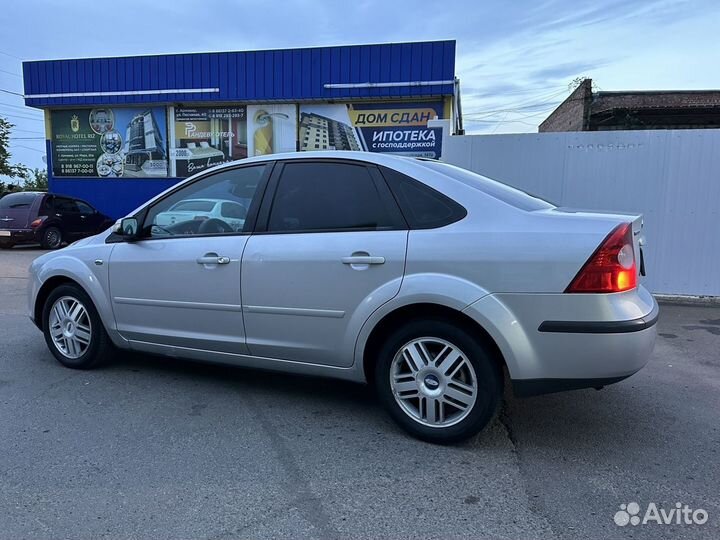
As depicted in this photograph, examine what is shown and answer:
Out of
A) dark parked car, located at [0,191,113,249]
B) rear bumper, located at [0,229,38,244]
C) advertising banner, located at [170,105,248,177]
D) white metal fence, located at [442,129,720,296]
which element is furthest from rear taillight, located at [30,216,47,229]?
white metal fence, located at [442,129,720,296]

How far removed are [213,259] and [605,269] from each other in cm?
246

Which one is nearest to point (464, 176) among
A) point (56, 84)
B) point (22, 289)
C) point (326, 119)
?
point (22, 289)

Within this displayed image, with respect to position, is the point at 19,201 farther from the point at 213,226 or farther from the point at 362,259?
the point at 362,259

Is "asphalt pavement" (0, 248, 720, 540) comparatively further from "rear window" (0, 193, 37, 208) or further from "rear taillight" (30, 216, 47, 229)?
"rear window" (0, 193, 37, 208)

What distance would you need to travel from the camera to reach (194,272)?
12.6 feet

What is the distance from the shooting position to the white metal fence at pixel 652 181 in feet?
24.1

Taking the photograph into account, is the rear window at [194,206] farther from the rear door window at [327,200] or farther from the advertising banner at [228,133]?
the advertising banner at [228,133]

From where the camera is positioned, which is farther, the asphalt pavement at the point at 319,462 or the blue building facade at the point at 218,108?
the blue building facade at the point at 218,108

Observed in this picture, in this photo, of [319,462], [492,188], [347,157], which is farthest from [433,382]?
[347,157]

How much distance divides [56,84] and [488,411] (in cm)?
1881

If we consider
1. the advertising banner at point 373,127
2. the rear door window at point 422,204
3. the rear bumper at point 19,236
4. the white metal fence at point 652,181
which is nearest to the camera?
the rear door window at point 422,204

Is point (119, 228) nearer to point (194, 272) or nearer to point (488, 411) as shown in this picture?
point (194, 272)

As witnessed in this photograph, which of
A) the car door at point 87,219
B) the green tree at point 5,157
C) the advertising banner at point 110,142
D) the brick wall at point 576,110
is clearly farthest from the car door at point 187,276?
the green tree at point 5,157

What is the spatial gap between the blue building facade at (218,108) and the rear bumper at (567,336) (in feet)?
39.3
